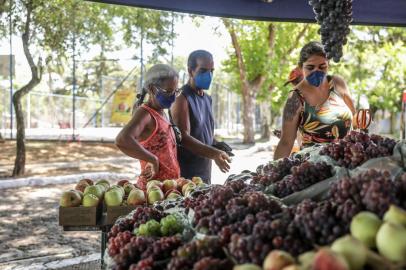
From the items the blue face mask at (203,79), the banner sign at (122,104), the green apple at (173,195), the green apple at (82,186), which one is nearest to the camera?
the green apple at (173,195)

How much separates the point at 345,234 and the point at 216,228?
53 cm

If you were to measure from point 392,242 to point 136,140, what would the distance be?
9.16ft

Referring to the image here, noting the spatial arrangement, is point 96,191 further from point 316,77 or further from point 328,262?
point 328,262

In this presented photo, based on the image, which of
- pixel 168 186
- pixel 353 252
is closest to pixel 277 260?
pixel 353 252

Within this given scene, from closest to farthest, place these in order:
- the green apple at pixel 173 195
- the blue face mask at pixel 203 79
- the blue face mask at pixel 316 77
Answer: the green apple at pixel 173 195 → the blue face mask at pixel 316 77 → the blue face mask at pixel 203 79

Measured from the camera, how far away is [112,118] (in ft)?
68.3

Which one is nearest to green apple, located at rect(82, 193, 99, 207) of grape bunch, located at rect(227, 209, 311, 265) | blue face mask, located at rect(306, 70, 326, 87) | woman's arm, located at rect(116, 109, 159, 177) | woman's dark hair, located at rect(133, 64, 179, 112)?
woman's arm, located at rect(116, 109, 159, 177)

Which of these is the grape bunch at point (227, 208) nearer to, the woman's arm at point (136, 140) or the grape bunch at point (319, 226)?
the grape bunch at point (319, 226)

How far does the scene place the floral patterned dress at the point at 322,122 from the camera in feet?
13.5

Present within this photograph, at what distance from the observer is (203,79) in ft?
15.0

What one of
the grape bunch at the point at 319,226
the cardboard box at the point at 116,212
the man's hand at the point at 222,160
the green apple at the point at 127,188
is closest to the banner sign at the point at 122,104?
the man's hand at the point at 222,160

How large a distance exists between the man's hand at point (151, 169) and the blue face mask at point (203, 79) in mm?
898

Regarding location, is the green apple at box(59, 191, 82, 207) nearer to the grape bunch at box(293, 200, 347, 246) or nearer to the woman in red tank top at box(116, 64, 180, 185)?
the woman in red tank top at box(116, 64, 180, 185)

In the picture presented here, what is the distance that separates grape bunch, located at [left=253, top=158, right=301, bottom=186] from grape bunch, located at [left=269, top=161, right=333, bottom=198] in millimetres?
133
